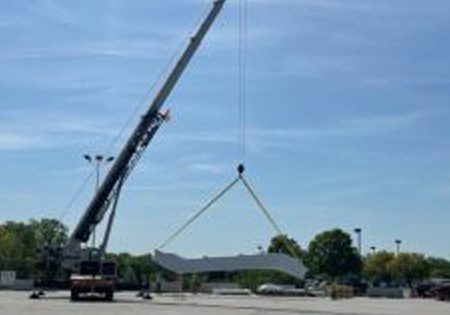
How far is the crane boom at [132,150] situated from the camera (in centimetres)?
7062

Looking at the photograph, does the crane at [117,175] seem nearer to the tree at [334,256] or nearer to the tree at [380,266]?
the tree at [334,256]

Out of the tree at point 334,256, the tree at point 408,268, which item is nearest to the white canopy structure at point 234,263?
the tree at point 334,256

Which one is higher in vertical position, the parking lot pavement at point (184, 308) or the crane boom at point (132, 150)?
the crane boom at point (132, 150)

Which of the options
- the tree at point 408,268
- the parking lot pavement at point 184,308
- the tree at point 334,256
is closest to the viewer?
the parking lot pavement at point 184,308

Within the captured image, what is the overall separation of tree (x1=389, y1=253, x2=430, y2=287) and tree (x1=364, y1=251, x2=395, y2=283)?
1195 mm

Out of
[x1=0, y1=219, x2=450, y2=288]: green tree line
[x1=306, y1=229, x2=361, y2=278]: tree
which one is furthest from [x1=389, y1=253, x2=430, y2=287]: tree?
[x1=306, y1=229, x2=361, y2=278]: tree

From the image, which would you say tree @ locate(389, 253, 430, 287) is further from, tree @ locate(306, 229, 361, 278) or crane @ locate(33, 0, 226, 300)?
crane @ locate(33, 0, 226, 300)

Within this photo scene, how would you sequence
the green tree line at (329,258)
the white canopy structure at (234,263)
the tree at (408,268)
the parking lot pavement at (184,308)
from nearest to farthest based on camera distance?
the parking lot pavement at (184,308), the white canopy structure at (234,263), the green tree line at (329,258), the tree at (408,268)

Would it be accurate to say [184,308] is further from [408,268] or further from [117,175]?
[408,268]

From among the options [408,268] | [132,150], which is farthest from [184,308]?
[408,268]

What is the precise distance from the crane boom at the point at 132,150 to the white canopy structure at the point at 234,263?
18514 mm

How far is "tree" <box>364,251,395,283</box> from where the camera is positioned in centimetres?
19062

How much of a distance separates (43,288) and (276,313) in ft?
109

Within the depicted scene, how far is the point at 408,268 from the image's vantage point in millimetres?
190250
